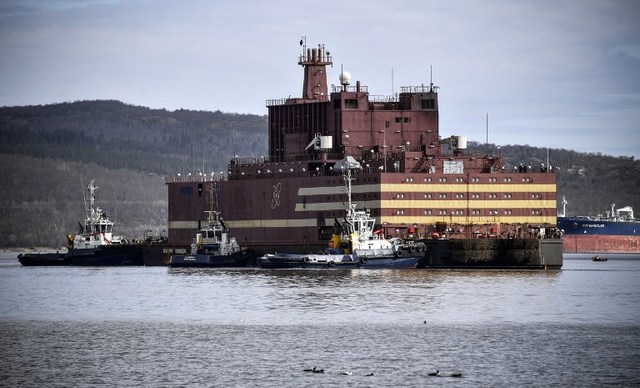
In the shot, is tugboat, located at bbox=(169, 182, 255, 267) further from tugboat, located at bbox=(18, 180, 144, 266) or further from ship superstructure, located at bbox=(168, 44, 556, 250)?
tugboat, located at bbox=(18, 180, 144, 266)

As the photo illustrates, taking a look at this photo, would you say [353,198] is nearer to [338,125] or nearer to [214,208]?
[338,125]

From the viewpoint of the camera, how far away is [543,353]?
66.5 metres

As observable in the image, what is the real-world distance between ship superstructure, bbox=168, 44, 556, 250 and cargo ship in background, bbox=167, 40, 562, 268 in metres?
0.11

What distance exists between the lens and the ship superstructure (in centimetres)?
14700

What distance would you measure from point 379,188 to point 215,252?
2035 cm

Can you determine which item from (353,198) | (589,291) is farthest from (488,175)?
(589,291)

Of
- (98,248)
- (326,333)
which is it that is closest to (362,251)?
(98,248)

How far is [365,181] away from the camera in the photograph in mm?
149500

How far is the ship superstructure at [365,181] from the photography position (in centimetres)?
14700

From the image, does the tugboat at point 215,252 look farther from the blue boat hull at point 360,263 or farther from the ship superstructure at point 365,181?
the blue boat hull at point 360,263

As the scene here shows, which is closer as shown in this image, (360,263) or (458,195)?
(360,263)

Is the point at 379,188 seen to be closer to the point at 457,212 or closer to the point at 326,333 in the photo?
the point at 457,212

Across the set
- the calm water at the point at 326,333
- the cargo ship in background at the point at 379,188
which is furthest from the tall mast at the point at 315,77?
the calm water at the point at 326,333

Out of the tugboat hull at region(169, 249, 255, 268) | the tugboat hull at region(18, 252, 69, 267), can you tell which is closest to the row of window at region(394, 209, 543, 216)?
the tugboat hull at region(169, 249, 255, 268)
